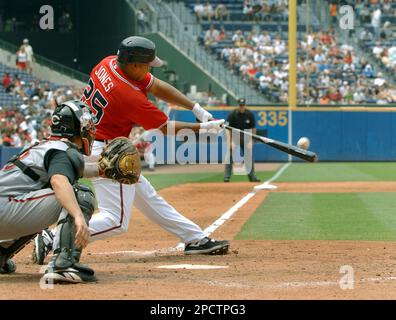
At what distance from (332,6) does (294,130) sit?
19.2 feet

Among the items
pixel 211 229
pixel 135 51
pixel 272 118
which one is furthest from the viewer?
pixel 272 118

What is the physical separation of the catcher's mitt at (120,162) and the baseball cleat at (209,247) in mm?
1924

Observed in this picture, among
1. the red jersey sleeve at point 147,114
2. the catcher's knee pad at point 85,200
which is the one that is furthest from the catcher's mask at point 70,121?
the red jersey sleeve at point 147,114

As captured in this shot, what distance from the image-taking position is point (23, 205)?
20.4ft

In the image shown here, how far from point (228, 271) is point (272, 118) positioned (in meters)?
25.2

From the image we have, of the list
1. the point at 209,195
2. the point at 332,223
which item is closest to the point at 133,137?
the point at 209,195

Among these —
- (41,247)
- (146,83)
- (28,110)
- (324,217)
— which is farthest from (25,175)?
(28,110)

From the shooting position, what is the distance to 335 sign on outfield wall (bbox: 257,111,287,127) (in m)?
32.1

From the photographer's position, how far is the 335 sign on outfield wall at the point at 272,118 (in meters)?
32.1

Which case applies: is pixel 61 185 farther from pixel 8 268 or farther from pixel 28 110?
pixel 28 110

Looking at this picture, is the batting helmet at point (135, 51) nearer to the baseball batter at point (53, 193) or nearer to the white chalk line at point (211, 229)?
the baseball batter at point (53, 193)

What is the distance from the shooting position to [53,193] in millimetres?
6234

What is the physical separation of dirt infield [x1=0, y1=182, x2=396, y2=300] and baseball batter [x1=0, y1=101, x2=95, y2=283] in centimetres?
21

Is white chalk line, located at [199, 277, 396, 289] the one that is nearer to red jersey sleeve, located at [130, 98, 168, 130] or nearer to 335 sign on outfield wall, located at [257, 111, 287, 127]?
red jersey sleeve, located at [130, 98, 168, 130]
